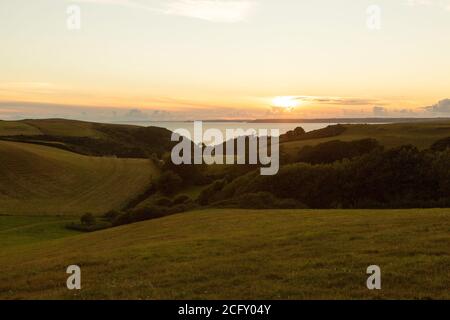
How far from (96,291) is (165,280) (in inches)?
112

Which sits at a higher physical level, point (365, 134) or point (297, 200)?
point (365, 134)

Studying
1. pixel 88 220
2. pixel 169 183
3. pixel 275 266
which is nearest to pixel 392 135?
pixel 169 183

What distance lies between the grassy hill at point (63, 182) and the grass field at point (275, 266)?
244 feet

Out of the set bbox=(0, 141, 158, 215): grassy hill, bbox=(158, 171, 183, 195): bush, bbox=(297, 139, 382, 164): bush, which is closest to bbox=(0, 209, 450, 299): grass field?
bbox=(297, 139, 382, 164): bush

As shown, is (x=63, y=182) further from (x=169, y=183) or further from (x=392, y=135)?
(x=392, y=135)

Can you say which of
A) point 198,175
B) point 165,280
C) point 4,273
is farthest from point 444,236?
point 198,175

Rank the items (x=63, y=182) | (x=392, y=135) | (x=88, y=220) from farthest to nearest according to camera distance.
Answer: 1. (x=392, y=135)
2. (x=63, y=182)
3. (x=88, y=220)

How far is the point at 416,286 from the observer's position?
1780cm

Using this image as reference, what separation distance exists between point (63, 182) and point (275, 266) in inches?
4187

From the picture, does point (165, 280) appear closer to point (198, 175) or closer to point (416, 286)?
point (416, 286)

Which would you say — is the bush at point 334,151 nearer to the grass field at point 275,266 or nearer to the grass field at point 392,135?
the grass field at point 392,135

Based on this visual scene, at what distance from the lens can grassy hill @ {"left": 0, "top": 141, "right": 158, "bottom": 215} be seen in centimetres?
10038

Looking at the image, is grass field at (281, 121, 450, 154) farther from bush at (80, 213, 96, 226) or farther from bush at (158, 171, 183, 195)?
bush at (80, 213, 96, 226)

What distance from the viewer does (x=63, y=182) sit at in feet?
391
